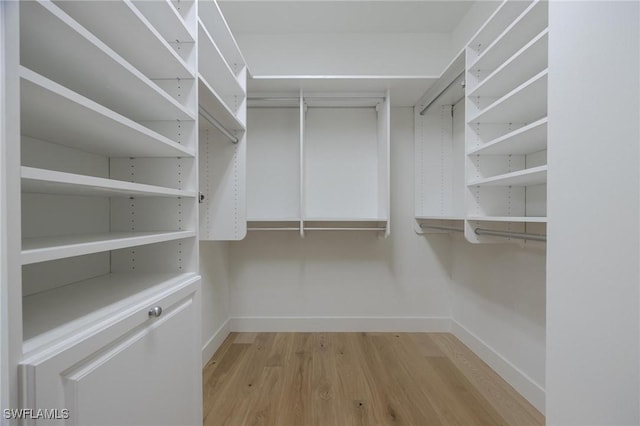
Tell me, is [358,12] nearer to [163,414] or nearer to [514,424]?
[163,414]

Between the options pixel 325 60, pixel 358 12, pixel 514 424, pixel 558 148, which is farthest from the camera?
pixel 325 60

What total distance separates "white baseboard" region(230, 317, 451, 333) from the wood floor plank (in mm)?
199

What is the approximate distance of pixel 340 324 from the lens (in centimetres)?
238

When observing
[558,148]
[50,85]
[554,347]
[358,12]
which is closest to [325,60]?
[358,12]

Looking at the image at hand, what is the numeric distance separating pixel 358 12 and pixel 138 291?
2.41 meters

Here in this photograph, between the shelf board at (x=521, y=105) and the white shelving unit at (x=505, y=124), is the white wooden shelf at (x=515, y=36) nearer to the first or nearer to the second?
the white shelving unit at (x=505, y=124)

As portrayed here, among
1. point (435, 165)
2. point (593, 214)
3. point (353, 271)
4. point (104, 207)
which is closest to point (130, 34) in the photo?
point (104, 207)

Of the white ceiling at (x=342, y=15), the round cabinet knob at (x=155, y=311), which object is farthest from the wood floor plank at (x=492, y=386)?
the white ceiling at (x=342, y=15)

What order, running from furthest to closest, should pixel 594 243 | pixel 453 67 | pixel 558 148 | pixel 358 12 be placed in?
1. pixel 358 12
2. pixel 453 67
3. pixel 558 148
4. pixel 594 243

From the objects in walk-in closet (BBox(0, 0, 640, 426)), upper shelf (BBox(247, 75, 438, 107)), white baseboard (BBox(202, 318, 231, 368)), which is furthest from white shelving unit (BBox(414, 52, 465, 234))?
white baseboard (BBox(202, 318, 231, 368))

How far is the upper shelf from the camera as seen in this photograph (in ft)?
6.25

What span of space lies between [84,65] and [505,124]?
197cm

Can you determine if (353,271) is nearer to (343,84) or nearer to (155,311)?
(343,84)

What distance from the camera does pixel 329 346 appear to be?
2.10 metres
